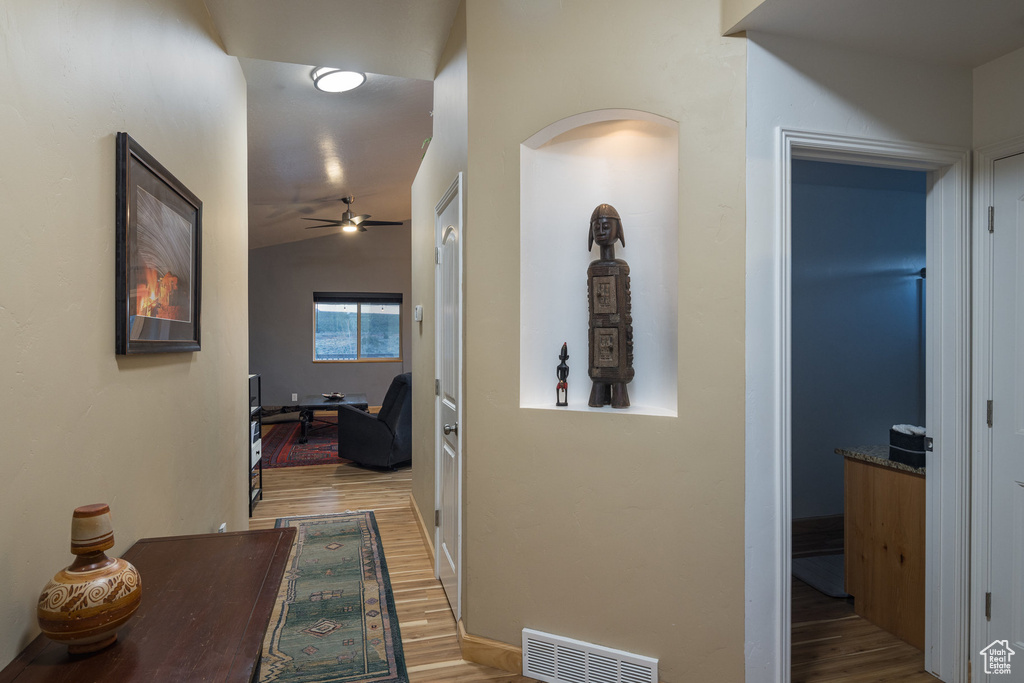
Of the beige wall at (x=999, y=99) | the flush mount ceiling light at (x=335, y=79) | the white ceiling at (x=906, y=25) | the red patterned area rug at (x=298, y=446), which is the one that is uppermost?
the flush mount ceiling light at (x=335, y=79)

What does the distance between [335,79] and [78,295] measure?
106 inches

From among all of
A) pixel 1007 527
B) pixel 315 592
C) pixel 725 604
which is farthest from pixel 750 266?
pixel 315 592

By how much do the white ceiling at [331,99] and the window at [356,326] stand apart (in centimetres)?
199

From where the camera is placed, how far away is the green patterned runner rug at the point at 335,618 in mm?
2297

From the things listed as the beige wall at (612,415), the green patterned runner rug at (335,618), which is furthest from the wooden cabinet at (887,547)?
the green patterned runner rug at (335,618)

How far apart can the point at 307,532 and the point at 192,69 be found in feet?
9.70

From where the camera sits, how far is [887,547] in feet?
8.71

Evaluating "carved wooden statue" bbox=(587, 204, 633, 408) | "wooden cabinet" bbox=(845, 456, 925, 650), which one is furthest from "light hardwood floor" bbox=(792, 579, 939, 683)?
"carved wooden statue" bbox=(587, 204, 633, 408)

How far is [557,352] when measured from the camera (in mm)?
2359

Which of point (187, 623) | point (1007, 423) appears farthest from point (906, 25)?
point (187, 623)

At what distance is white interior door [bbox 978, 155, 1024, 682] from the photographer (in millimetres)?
2068

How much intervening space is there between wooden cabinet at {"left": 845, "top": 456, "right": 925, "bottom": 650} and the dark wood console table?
2.54m

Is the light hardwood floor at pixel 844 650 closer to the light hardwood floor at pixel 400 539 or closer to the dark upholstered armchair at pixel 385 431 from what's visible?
the light hardwood floor at pixel 400 539

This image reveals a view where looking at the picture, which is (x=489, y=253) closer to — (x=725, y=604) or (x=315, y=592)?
(x=725, y=604)
